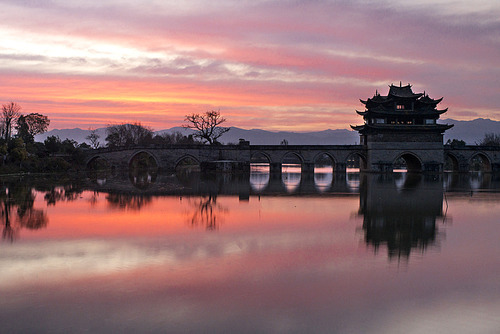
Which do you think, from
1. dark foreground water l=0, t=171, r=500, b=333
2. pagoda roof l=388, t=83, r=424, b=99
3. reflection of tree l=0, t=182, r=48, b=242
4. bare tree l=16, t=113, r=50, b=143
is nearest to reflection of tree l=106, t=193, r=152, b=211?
dark foreground water l=0, t=171, r=500, b=333

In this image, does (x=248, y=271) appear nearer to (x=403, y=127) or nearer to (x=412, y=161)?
(x=403, y=127)

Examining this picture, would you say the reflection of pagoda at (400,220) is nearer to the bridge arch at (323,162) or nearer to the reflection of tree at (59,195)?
the reflection of tree at (59,195)

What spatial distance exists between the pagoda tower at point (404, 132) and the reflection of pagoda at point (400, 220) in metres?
36.0

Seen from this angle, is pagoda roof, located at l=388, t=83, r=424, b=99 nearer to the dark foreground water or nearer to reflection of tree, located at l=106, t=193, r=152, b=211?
the dark foreground water

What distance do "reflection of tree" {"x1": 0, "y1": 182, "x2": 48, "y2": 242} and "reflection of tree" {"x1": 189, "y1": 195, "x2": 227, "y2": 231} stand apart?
21.5 ft

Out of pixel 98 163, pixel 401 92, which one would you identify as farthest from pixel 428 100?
pixel 98 163

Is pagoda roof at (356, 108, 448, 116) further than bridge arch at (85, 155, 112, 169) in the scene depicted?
Yes

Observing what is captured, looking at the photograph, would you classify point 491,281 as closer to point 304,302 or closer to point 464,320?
point 464,320

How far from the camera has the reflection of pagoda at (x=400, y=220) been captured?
15.4m

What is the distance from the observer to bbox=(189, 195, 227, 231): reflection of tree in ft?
63.5

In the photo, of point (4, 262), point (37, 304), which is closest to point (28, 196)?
point (4, 262)

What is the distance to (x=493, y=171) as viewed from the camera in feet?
242

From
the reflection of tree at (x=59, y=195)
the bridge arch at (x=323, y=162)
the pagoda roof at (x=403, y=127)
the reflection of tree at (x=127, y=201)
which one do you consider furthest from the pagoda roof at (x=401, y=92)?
the reflection of tree at (x=59, y=195)

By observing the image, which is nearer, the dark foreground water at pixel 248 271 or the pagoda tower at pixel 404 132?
the dark foreground water at pixel 248 271
